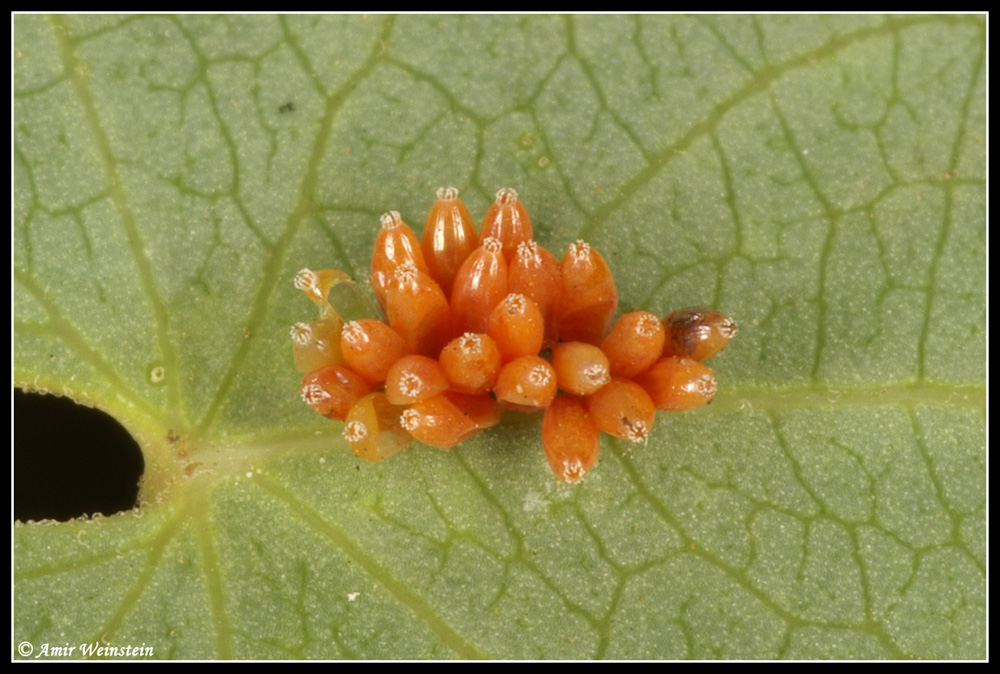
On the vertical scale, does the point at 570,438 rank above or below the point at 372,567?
above

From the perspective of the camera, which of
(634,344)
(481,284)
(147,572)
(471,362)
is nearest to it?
Answer: (471,362)

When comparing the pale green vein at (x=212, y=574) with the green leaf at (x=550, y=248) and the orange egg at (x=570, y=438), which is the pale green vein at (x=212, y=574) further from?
the orange egg at (x=570, y=438)

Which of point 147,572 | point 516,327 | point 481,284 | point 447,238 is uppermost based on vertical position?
point 447,238

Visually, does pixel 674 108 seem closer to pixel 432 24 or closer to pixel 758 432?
pixel 432 24

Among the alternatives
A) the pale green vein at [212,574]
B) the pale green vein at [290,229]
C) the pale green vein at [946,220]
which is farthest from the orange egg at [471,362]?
the pale green vein at [946,220]

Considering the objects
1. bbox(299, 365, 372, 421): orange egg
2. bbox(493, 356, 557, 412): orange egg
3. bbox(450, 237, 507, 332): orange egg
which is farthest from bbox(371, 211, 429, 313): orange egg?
bbox(493, 356, 557, 412): orange egg

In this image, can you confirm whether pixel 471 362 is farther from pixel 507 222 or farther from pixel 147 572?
pixel 147 572

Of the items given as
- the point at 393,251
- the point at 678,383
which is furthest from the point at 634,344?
the point at 393,251
